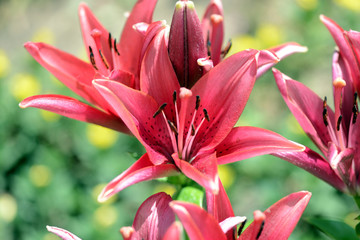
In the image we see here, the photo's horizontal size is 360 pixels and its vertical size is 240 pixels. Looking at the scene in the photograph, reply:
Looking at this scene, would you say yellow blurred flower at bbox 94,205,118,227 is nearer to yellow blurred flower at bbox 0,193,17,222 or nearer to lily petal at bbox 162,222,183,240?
yellow blurred flower at bbox 0,193,17,222

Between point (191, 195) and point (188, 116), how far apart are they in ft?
0.55

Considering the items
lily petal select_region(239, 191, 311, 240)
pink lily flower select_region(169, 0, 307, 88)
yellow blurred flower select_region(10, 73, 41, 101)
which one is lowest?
yellow blurred flower select_region(10, 73, 41, 101)

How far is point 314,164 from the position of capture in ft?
3.51

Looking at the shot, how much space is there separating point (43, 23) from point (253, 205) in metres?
2.51

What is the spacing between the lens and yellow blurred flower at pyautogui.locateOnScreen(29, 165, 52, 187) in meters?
2.46

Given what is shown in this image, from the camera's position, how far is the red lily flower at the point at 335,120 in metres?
1.07

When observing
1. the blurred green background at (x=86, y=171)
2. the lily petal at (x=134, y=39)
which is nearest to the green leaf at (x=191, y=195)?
the lily petal at (x=134, y=39)

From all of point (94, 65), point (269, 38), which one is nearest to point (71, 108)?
point (94, 65)

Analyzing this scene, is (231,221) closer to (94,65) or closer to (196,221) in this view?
(196,221)

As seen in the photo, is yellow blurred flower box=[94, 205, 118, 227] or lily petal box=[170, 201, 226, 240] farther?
yellow blurred flower box=[94, 205, 118, 227]

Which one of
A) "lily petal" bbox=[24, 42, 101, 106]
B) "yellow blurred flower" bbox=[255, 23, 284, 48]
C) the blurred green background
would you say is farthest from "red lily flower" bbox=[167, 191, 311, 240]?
"yellow blurred flower" bbox=[255, 23, 284, 48]

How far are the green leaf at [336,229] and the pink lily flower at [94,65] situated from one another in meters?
0.47

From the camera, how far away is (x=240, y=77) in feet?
3.31

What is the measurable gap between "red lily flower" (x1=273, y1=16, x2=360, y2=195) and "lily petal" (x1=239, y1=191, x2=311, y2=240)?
0.39ft
